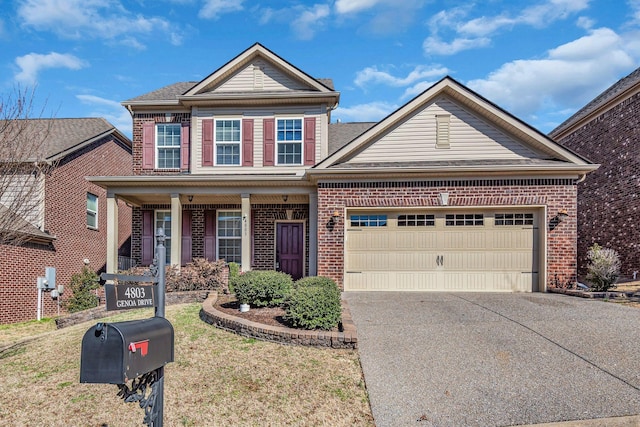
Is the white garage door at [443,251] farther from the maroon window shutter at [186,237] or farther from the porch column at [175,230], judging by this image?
the maroon window shutter at [186,237]

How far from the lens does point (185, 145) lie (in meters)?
13.9

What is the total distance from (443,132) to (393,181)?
2.07 meters

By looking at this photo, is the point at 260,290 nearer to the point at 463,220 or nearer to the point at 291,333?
the point at 291,333

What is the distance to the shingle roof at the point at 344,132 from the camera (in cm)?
1482

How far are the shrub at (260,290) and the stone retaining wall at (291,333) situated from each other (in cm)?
80

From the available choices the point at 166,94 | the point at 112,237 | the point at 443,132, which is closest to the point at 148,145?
the point at 166,94

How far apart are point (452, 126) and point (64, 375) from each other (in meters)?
10.3

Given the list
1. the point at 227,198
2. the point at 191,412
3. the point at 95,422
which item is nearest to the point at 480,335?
the point at 191,412

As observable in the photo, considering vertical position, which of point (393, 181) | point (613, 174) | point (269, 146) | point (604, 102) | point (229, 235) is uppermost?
point (604, 102)

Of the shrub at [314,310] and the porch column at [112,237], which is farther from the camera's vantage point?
the porch column at [112,237]

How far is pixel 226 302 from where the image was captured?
363 inches

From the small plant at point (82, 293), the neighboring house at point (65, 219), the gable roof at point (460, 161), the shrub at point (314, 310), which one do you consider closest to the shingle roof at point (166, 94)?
the neighboring house at point (65, 219)

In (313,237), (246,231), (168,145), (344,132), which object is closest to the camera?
(313,237)

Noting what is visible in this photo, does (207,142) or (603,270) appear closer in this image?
(603,270)
